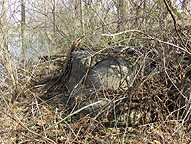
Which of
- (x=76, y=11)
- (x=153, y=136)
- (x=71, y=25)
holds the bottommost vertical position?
(x=153, y=136)

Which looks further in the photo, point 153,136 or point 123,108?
point 123,108

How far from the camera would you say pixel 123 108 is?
316 centimetres

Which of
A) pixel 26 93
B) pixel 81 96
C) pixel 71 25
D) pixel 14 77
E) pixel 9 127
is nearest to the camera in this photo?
pixel 9 127

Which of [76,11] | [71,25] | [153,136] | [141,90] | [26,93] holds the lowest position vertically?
[153,136]

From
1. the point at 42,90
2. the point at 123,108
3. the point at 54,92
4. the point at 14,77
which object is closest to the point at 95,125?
the point at 123,108

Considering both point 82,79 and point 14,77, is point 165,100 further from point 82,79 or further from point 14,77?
point 14,77

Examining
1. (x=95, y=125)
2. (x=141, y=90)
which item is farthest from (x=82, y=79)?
(x=141, y=90)

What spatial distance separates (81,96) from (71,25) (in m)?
3.33

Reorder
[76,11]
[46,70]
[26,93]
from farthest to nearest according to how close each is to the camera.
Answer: [76,11]
[46,70]
[26,93]

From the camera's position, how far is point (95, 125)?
3188 millimetres

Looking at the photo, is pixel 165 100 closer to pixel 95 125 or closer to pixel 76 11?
pixel 95 125

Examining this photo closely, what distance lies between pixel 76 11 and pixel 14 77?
3.78m

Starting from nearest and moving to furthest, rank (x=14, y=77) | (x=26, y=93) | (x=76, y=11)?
(x=14, y=77) < (x=26, y=93) < (x=76, y=11)

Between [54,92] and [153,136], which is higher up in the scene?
[54,92]
